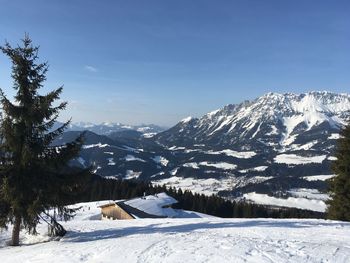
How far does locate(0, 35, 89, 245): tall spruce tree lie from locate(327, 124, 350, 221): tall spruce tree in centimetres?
2427

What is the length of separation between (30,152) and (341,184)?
2752cm

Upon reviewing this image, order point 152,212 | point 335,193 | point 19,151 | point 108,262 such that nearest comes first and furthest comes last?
point 108,262 < point 19,151 < point 335,193 < point 152,212

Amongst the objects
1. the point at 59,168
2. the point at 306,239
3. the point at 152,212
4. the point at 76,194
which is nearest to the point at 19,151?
the point at 59,168

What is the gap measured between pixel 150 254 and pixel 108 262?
180 cm

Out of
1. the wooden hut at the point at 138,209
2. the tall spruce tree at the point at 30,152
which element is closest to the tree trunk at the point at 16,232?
the tall spruce tree at the point at 30,152

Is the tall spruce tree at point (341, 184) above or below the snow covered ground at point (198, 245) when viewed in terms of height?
above

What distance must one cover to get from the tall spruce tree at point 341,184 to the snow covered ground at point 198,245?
479 inches

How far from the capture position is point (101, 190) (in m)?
123

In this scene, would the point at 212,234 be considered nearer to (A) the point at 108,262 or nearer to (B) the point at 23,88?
(A) the point at 108,262

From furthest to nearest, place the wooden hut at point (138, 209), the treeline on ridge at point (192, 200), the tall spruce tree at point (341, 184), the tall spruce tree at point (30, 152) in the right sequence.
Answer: the treeline on ridge at point (192, 200) → the wooden hut at point (138, 209) → the tall spruce tree at point (341, 184) → the tall spruce tree at point (30, 152)

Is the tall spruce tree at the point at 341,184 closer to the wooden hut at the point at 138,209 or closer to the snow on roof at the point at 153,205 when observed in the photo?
the wooden hut at the point at 138,209

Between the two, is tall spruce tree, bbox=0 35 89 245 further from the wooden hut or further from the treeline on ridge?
the treeline on ridge

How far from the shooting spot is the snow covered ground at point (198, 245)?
58.9ft

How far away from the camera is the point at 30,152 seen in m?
23.5
